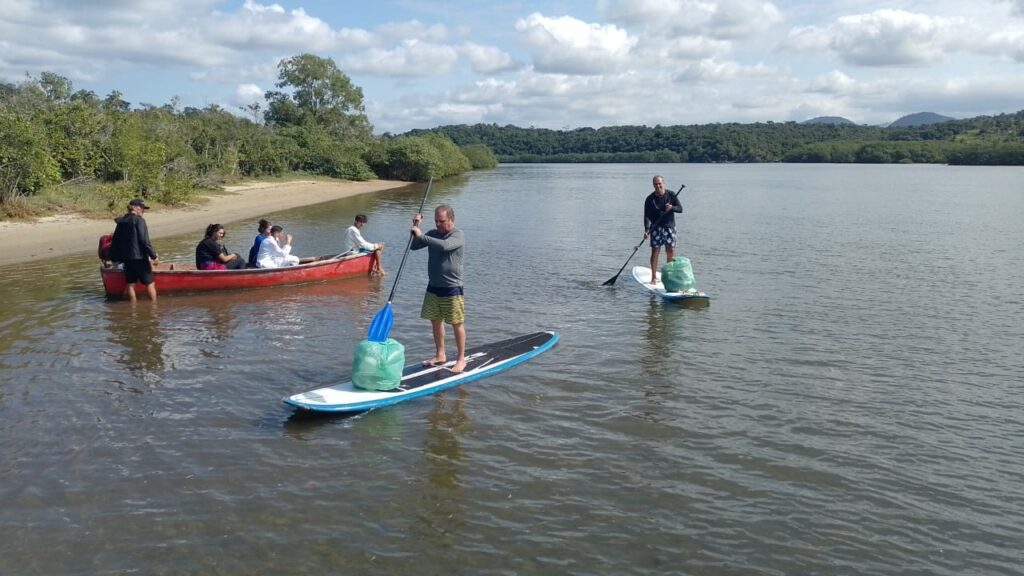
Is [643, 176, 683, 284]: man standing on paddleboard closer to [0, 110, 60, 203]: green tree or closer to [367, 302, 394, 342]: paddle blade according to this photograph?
[367, 302, 394, 342]: paddle blade

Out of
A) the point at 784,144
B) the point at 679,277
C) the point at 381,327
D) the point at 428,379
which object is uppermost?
the point at 784,144

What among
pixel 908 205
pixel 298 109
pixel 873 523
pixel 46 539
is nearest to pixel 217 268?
pixel 46 539

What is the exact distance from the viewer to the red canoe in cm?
1382

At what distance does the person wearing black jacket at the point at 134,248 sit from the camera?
12898 mm

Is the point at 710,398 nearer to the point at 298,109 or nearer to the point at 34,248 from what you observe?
the point at 34,248

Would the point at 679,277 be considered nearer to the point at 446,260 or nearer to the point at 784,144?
the point at 446,260

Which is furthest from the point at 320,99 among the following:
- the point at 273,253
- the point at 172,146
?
the point at 273,253

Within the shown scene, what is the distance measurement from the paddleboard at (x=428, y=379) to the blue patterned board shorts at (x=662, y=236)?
4.56 meters

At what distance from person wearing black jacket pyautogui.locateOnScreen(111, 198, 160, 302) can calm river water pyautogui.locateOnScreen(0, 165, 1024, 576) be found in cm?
53

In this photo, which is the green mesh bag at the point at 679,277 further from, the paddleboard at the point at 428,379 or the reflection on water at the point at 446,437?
the reflection on water at the point at 446,437

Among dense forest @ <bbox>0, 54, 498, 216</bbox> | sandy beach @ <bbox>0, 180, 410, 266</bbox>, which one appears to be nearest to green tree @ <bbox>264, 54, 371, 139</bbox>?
dense forest @ <bbox>0, 54, 498, 216</bbox>

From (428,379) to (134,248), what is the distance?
7141mm

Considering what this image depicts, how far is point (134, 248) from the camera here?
43.2ft

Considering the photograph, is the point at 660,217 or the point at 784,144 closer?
the point at 660,217
